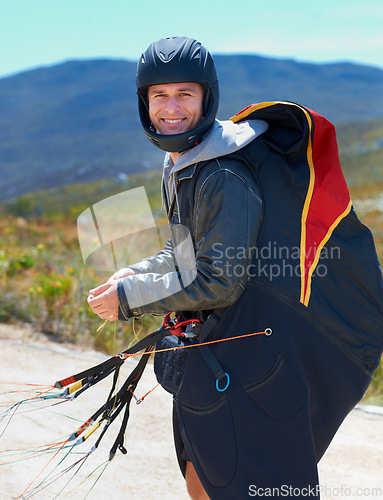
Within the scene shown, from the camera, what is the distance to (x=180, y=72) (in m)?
1.85

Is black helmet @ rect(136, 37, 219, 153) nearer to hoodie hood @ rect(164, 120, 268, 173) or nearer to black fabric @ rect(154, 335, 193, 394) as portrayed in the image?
hoodie hood @ rect(164, 120, 268, 173)

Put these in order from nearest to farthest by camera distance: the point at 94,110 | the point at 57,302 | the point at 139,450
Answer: the point at 139,450
the point at 57,302
the point at 94,110

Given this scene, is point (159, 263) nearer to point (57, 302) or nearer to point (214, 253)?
point (214, 253)

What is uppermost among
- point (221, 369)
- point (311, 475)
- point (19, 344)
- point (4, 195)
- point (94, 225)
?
point (94, 225)

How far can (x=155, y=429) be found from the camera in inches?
146

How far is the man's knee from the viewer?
2043 mm

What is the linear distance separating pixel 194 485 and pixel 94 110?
160386 mm

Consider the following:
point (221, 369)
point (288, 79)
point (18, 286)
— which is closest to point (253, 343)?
point (221, 369)

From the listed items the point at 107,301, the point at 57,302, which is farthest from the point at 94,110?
the point at 107,301

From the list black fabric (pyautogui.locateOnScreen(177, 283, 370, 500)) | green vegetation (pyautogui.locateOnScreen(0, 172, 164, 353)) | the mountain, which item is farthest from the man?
the mountain

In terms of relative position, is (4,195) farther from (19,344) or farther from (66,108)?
(19,344)

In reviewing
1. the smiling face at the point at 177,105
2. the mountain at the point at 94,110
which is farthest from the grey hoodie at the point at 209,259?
the mountain at the point at 94,110

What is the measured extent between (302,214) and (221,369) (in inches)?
20.9

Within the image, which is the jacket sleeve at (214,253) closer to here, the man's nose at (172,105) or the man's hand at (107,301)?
the man's hand at (107,301)
